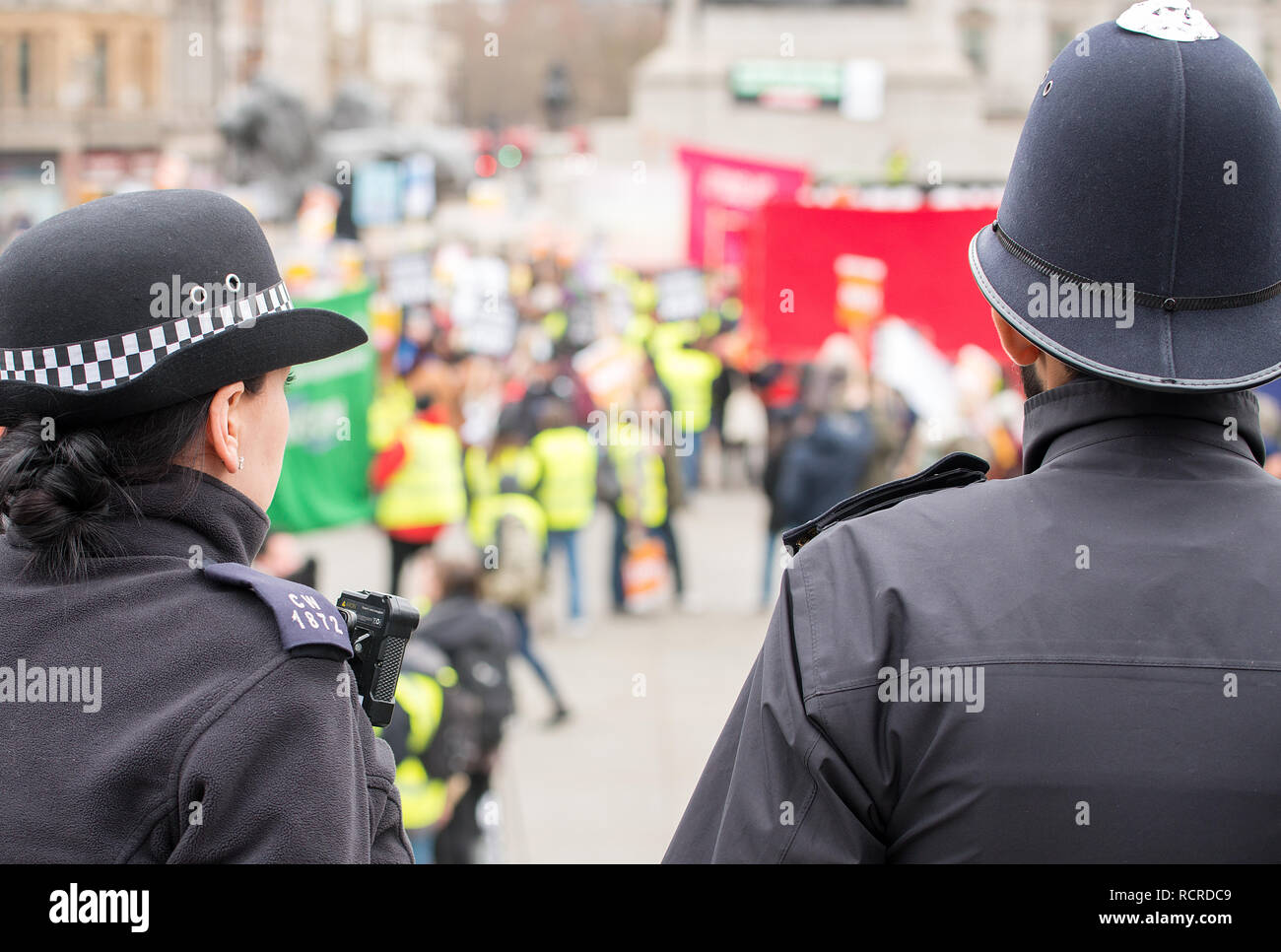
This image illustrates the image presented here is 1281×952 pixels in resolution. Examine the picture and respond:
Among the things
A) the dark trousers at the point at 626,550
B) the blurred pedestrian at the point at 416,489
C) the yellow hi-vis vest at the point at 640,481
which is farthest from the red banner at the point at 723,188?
the blurred pedestrian at the point at 416,489

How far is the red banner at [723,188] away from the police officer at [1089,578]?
1177cm

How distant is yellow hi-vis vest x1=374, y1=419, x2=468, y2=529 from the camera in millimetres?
9422

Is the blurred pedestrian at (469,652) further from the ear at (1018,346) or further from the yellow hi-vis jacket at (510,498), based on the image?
the ear at (1018,346)

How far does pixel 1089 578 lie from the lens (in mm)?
1414

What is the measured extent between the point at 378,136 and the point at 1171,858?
107ft

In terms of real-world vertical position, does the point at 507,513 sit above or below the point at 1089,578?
below

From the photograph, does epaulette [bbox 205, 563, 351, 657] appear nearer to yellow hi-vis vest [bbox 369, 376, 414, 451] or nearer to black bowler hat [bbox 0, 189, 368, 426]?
black bowler hat [bbox 0, 189, 368, 426]

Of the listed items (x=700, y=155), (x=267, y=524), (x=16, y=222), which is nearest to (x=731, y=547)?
(x=700, y=155)

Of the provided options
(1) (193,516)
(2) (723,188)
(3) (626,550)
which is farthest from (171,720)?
(2) (723,188)

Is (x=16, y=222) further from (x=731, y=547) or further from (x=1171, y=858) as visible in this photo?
(x=1171, y=858)

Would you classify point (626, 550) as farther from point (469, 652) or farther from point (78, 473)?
point (78, 473)

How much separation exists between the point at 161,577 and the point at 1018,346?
98 cm

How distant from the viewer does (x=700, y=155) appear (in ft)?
47.0

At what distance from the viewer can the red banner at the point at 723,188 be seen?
13.5m
